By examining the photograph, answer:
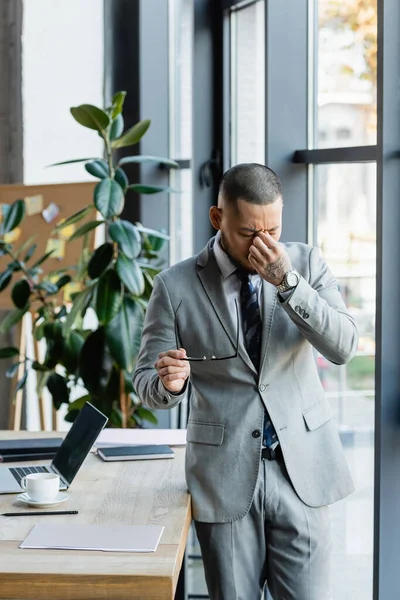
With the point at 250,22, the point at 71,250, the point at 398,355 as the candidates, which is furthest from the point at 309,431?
the point at 71,250

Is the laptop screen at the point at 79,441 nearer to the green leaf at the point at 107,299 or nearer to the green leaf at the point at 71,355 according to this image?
the green leaf at the point at 107,299

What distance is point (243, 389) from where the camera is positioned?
2115 millimetres

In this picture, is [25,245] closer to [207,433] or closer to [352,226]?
[352,226]

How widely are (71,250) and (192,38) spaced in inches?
47.8

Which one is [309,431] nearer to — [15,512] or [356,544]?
[15,512]

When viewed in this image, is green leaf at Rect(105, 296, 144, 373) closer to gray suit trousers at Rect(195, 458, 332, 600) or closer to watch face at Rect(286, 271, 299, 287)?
gray suit trousers at Rect(195, 458, 332, 600)

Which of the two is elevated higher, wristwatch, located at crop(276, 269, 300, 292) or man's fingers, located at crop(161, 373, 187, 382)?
wristwatch, located at crop(276, 269, 300, 292)

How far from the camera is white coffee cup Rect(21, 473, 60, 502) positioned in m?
2.07

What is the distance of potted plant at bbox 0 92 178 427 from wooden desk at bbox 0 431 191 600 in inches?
49.6

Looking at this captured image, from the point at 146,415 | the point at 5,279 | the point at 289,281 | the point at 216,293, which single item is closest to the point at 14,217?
the point at 5,279

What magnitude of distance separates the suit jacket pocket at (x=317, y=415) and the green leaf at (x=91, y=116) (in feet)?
6.13

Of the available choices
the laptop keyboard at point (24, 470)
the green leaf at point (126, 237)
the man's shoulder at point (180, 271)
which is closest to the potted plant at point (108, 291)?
the green leaf at point (126, 237)

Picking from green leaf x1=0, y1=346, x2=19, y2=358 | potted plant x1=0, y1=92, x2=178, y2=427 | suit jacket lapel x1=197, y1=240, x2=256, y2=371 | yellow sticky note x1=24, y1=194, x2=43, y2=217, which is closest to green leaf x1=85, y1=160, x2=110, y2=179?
potted plant x1=0, y1=92, x2=178, y2=427

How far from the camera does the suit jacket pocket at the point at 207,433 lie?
2.12 m
